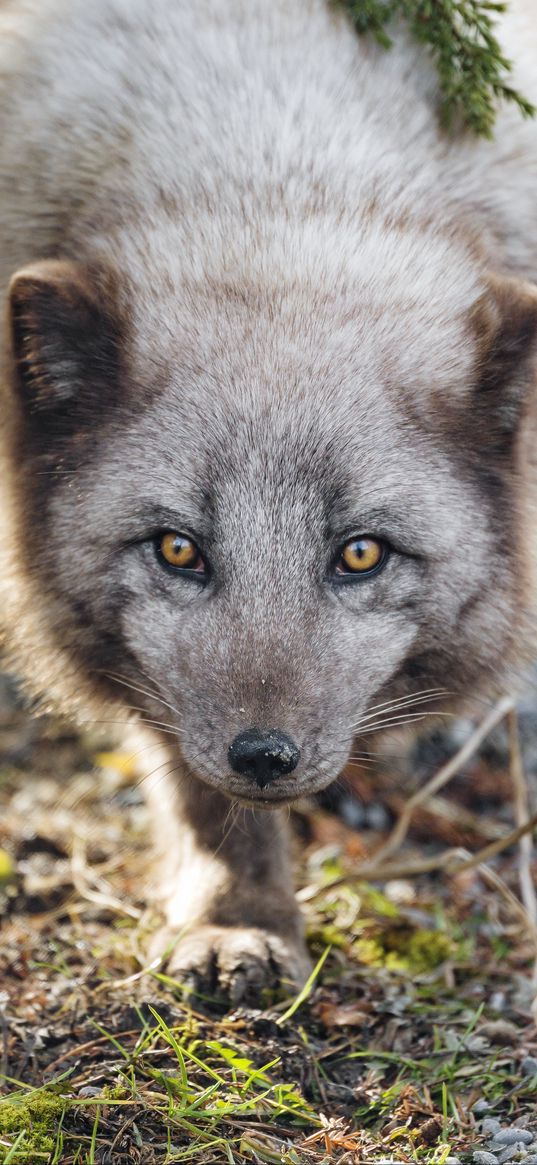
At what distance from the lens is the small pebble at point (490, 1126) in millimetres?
3328

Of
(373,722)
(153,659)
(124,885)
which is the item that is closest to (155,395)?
(153,659)

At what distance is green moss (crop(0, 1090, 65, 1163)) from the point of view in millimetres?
2986

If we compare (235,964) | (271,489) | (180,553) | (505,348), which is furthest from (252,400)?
(235,964)

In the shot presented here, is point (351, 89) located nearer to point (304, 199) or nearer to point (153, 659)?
point (304, 199)

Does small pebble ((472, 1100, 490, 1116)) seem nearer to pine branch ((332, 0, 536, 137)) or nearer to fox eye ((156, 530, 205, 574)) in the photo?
fox eye ((156, 530, 205, 574))

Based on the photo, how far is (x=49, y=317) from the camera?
3535 mm

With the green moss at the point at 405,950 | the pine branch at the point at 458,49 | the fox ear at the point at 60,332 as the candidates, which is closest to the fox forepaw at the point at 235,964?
the green moss at the point at 405,950

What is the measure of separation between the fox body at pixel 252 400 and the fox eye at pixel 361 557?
0.04 ft

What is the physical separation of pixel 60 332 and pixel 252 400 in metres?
0.63

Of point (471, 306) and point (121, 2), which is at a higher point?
point (121, 2)

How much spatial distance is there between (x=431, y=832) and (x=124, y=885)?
1.37 meters

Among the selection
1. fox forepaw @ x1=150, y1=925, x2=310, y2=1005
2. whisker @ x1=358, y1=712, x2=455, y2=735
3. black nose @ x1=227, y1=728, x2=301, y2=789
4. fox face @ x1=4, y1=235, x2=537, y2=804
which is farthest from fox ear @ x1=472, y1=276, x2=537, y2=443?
fox forepaw @ x1=150, y1=925, x2=310, y2=1005

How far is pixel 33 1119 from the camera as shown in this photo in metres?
3.06

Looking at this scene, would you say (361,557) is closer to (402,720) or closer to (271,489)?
(271,489)
